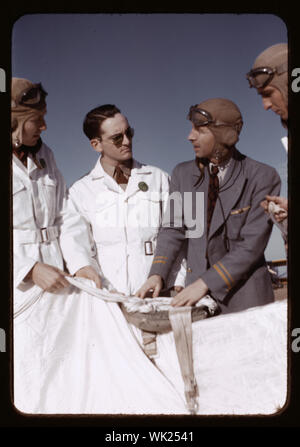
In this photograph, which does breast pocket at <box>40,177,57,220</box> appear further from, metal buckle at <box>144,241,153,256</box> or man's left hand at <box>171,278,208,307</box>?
man's left hand at <box>171,278,208,307</box>

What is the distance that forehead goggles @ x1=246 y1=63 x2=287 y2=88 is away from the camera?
7.42ft

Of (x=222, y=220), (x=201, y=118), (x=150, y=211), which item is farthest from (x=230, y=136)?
(x=150, y=211)

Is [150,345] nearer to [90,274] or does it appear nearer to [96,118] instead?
[90,274]

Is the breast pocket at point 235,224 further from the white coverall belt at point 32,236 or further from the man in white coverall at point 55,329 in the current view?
the white coverall belt at point 32,236

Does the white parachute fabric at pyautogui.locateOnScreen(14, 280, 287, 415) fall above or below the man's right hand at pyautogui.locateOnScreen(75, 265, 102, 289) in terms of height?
below

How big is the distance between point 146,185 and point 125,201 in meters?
0.14

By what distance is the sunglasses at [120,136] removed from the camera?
2365mm

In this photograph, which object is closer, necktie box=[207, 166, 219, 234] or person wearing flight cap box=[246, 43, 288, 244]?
person wearing flight cap box=[246, 43, 288, 244]

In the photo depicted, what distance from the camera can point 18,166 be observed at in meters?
2.37

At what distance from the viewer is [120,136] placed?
238 cm

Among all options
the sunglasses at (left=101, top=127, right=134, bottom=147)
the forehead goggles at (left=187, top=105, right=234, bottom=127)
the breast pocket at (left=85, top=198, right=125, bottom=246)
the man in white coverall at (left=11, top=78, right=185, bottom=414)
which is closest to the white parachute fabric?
the man in white coverall at (left=11, top=78, right=185, bottom=414)

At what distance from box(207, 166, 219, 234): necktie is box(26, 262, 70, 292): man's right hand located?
2.77ft
